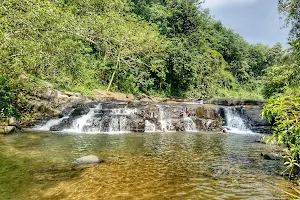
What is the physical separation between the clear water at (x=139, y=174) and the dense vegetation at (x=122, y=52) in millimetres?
2959

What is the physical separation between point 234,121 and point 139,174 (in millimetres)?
15182

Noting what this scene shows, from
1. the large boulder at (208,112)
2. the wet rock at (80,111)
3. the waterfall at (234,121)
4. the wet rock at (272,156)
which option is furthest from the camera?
the waterfall at (234,121)

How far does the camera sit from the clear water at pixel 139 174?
548 centimetres

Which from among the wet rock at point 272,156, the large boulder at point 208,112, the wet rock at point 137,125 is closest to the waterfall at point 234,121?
the large boulder at point 208,112

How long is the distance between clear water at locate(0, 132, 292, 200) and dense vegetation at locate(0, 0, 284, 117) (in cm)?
296

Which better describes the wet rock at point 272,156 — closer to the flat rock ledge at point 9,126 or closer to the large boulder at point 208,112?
the large boulder at point 208,112

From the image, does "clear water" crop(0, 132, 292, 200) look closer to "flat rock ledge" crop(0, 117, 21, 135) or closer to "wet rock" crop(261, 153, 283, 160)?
"wet rock" crop(261, 153, 283, 160)

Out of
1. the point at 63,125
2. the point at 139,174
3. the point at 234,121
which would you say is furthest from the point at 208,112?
the point at 139,174

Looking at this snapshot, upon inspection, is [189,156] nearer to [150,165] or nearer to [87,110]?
[150,165]

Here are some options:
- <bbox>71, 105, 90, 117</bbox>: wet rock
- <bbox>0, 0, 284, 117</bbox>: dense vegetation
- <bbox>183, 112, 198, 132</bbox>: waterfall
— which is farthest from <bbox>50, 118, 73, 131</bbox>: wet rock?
<bbox>183, 112, 198, 132</bbox>: waterfall

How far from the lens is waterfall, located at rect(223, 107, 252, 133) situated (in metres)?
19.8

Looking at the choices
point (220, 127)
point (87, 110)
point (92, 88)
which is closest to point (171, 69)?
point (92, 88)

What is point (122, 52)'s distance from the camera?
740 centimetres

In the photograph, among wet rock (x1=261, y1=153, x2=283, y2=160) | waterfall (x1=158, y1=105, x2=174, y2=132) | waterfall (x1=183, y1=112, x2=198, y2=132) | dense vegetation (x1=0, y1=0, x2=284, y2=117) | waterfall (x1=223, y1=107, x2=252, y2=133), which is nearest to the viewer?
dense vegetation (x1=0, y1=0, x2=284, y2=117)
